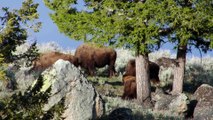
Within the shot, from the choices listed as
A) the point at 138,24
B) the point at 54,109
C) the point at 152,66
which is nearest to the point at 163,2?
the point at 138,24

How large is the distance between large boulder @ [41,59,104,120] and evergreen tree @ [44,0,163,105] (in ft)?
25.5

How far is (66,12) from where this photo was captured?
25547 millimetres

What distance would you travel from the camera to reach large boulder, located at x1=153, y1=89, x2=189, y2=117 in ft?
71.7

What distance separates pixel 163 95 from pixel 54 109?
15.8m

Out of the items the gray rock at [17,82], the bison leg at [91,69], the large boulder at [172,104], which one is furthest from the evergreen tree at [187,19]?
the bison leg at [91,69]

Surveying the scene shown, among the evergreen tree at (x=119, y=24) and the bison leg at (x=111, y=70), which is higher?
the evergreen tree at (x=119, y=24)

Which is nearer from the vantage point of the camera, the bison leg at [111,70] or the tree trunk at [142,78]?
the tree trunk at [142,78]

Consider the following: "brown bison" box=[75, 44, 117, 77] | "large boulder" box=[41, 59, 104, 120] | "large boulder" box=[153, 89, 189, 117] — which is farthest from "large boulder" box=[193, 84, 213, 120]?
"brown bison" box=[75, 44, 117, 77]

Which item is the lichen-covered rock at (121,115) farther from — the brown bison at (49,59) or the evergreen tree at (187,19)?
the brown bison at (49,59)

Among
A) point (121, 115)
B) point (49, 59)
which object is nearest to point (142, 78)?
point (49, 59)

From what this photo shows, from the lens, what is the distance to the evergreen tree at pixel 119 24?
2344 cm

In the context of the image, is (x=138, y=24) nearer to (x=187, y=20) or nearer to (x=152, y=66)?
(x=187, y=20)

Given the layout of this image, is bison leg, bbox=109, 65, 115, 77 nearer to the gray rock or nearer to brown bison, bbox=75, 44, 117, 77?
brown bison, bbox=75, 44, 117, 77

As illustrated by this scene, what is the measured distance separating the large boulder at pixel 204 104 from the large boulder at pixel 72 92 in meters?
4.84
